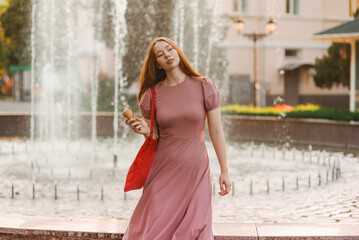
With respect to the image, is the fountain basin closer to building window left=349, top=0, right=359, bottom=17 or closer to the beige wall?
the beige wall

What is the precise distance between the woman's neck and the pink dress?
4 cm

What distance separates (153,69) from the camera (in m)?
4.22

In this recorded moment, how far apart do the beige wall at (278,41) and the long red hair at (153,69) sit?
2665cm

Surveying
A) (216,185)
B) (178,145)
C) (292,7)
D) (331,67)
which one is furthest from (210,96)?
(292,7)

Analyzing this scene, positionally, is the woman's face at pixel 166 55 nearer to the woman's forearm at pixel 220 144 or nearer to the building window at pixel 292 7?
the woman's forearm at pixel 220 144

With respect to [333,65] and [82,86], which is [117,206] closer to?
[333,65]

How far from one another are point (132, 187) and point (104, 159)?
7685 millimetres

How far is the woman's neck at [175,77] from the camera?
4.18m

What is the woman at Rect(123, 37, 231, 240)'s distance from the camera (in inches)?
162

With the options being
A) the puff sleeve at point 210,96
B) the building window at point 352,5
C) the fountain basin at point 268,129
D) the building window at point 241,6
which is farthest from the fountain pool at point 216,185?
the building window at point 352,5

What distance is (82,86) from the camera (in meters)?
34.8

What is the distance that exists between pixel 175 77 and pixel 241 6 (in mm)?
28316

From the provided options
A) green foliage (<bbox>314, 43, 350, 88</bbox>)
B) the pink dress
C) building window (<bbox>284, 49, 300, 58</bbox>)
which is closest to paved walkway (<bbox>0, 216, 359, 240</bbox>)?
the pink dress

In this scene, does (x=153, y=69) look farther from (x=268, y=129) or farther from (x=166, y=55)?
(x=268, y=129)
